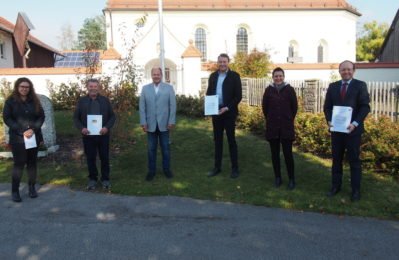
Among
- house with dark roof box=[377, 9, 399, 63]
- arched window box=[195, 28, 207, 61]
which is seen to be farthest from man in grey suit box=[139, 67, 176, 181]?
house with dark roof box=[377, 9, 399, 63]

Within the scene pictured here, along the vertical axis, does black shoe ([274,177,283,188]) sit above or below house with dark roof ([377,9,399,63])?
below

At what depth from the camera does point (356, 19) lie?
4059cm

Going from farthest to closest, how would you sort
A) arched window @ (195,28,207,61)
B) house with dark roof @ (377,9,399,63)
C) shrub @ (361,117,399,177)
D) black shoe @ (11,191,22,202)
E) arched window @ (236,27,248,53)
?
arched window @ (236,27,248,53) < arched window @ (195,28,207,61) < house with dark roof @ (377,9,399,63) < shrub @ (361,117,399,177) < black shoe @ (11,191,22,202)

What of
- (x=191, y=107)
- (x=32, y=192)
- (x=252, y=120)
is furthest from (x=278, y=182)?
(x=191, y=107)

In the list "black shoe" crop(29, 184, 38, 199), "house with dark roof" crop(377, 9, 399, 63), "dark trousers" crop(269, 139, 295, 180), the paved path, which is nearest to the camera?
the paved path

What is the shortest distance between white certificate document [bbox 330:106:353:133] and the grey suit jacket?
2621 millimetres

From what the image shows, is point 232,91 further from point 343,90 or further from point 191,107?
point 191,107

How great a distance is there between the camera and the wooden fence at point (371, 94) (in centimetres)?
991

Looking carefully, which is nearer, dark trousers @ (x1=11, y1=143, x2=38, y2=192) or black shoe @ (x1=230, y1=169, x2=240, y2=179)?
dark trousers @ (x1=11, y1=143, x2=38, y2=192)

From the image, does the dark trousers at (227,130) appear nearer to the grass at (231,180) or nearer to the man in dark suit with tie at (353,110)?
the grass at (231,180)

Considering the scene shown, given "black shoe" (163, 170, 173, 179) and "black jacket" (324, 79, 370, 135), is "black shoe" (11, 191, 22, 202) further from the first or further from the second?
"black jacket" (324, 79, 370, 135)

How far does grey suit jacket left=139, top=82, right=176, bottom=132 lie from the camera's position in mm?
7062

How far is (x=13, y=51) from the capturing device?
94.8ft

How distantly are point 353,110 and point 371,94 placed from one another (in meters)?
5.05
